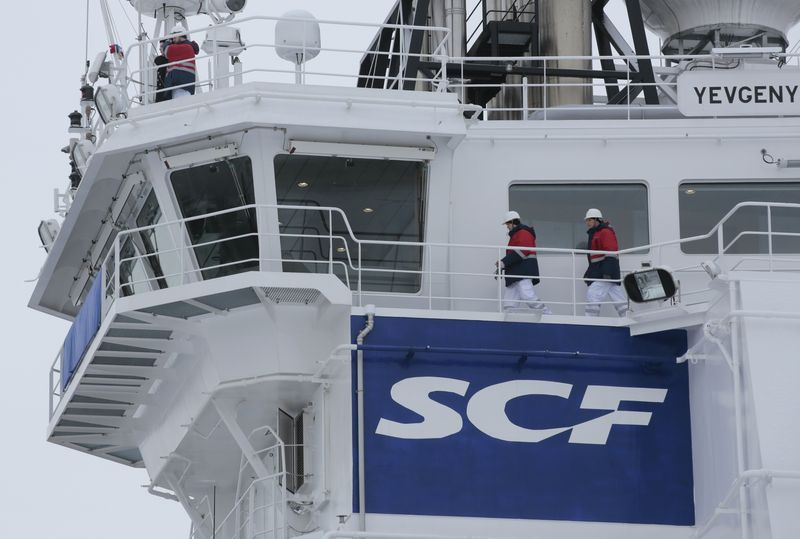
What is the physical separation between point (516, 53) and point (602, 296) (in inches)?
374

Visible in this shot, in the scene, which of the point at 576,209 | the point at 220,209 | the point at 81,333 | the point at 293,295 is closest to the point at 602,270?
the point at 576,209

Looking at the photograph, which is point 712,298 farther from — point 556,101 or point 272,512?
A: point 556,101

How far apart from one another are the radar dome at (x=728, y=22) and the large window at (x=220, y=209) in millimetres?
10230

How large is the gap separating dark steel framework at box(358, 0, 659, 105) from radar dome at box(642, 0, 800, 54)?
28.8 inches

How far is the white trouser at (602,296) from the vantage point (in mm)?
24000

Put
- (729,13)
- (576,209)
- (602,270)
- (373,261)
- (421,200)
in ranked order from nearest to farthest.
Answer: (602,270), (373,261), (421,200), (576,209), (729,13)

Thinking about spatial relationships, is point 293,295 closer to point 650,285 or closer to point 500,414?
point 500,414

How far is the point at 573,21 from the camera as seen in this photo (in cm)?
3222

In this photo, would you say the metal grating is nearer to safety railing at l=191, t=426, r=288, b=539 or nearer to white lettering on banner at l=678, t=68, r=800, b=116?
safety railing at l=191, t=426, r=288, b=539

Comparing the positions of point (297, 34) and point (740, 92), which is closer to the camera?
point (297, 34)

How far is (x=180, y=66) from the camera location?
25.9m

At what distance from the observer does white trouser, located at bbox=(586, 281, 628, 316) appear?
2400 cm

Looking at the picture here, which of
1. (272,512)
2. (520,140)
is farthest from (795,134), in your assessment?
(272,512)

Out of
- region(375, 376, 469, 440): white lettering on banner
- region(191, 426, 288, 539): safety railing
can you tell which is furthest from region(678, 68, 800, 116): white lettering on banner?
region(191, 426, 288, 539): safety railing
